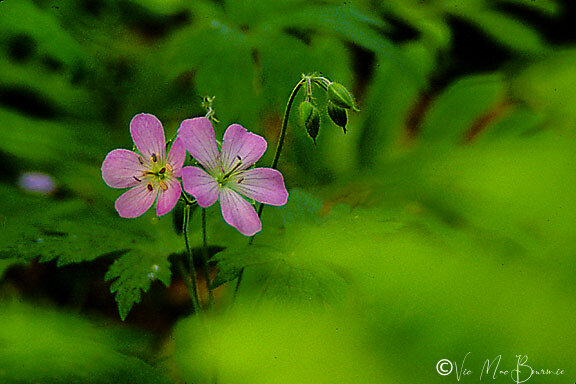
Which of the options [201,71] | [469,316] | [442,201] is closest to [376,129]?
[442,201]

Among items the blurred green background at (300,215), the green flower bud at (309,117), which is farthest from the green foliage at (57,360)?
the green flower bud at (309,117)

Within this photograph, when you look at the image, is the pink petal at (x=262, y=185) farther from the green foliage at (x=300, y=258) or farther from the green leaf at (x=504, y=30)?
the green leaf at (x=504, y=30)

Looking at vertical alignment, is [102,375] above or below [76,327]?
below

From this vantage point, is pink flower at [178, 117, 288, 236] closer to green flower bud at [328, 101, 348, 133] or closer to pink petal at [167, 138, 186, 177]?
pink petal at [167, 138, 186, 177]

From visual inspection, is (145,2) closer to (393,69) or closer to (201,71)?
(201,71)

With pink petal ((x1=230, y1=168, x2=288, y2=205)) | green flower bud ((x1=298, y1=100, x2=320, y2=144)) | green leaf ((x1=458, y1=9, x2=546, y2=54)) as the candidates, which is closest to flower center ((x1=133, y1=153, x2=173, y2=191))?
pink petal ((x1=230, y1=168, x2=288, y2=205))
